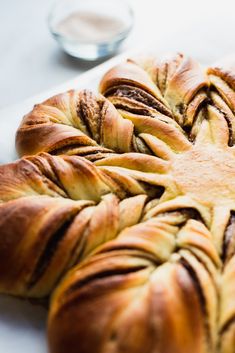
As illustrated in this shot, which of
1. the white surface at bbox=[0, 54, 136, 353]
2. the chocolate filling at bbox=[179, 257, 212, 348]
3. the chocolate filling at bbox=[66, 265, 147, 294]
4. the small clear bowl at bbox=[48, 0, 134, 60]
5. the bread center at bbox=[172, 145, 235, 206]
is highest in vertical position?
the small clear bowl at bbox=[48, 0, 134, 60]

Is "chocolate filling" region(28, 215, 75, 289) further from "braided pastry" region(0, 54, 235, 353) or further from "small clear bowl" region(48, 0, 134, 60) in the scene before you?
"small clear bowl" region(48, 0, 134, 60)

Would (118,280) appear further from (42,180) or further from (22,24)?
(22,24)

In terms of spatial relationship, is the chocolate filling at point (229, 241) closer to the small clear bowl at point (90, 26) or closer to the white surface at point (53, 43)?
the white surface at point (53, 43)

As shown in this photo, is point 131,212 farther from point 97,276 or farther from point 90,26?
point 90,26

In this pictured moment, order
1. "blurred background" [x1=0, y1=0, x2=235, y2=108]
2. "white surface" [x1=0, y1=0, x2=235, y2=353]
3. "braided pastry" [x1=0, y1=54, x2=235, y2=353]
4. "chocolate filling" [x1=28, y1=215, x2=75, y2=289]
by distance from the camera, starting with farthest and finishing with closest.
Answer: "blurred background" [x1=0, y1=0, x2=235, y2=108]
"white surface" [x1=0, y1=0, x2=235, y2=353]
"chocolate filling" [x1=28, y1=215, x2=75, y2=289]
"braided pastry" [x1=0, y1=54, x2=235, y2=353]

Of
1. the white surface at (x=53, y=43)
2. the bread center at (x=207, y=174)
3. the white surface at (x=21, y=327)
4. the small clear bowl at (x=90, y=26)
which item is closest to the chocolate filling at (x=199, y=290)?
the bread center at (x=207, y=174)

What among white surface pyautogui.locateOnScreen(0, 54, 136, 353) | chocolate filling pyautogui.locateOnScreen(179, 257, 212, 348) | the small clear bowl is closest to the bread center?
chocolate filling pyautogui.locateOnScreen(179, 257, 212, 348)

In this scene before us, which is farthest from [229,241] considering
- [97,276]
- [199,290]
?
[97,276]

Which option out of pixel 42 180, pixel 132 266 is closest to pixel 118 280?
pixel 132 266
